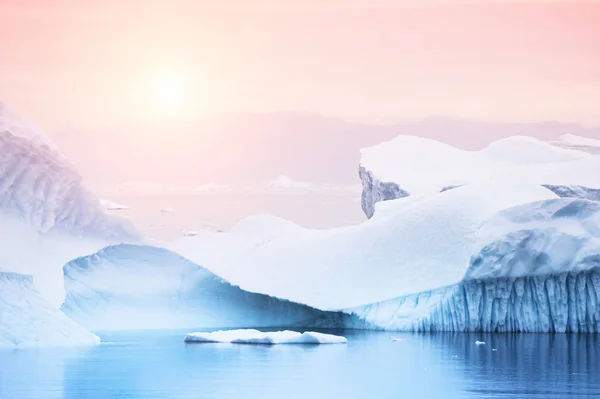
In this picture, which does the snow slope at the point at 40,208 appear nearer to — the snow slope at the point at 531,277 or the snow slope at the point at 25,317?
the snow slope at the point at 25,317

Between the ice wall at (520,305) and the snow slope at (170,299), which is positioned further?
the snow slope at (170,299)

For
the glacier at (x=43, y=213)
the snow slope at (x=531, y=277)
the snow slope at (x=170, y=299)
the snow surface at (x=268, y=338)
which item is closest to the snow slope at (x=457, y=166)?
the snow slope at (x=170, y=299)

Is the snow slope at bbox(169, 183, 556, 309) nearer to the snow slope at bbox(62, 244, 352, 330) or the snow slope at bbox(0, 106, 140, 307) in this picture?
the snow slope at bbox(62, 244, 352, 330)

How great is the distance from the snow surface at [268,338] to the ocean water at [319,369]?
243mm

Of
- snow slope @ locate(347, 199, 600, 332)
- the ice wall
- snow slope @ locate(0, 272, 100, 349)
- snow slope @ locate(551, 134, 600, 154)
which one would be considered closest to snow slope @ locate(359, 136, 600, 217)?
snow slope @ locate(551, 134, 600, 154)

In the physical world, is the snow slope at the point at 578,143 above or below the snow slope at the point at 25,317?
above

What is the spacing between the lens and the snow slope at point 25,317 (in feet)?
93.4

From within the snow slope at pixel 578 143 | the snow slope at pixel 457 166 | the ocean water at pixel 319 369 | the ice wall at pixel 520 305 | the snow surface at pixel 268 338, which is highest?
the snow slope at pixel 578 143

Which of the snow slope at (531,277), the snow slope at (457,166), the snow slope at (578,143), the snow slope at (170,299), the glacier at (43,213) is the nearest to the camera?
the snow slope at (531,277)

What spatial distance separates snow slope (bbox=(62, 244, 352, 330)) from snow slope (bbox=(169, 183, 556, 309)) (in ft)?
2.86

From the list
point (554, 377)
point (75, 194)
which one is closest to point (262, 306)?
point (75, 194)

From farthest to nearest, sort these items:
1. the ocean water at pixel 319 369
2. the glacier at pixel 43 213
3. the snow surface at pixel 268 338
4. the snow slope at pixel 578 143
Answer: the snow slope at pixel 578 143, the glacier at pixel 43 213, the snow surface at pixel 268 338, the ocean water at pixel 319 369

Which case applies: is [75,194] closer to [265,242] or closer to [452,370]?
[265,242]

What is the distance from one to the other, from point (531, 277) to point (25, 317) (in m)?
14.5
